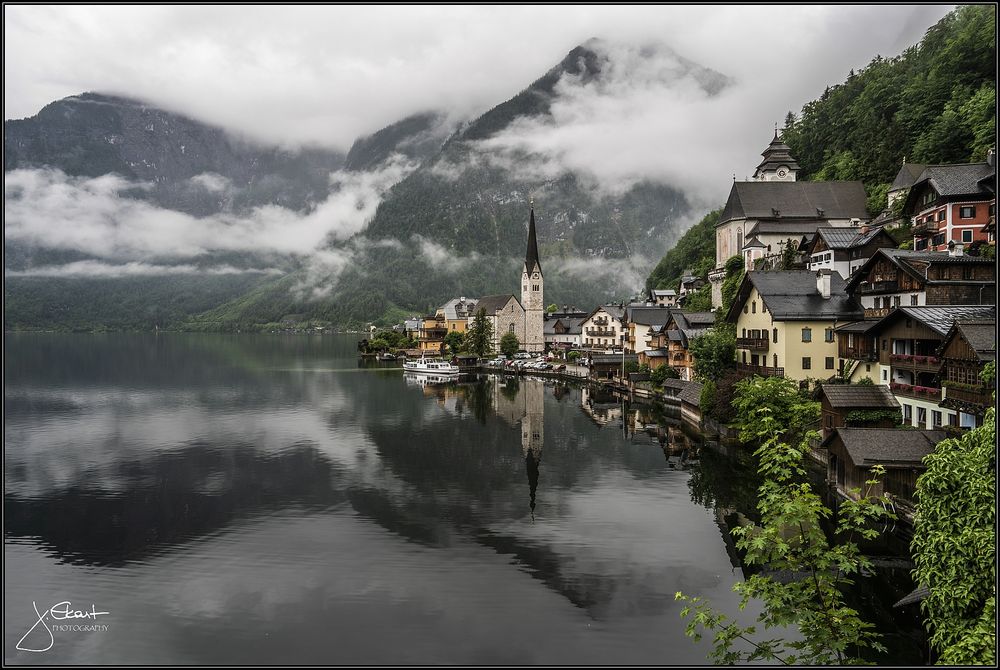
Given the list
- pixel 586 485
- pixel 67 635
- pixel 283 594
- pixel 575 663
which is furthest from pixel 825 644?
pixel 586 485

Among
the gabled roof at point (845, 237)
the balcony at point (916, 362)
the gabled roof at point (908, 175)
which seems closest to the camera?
the balcony at point (916, 362)

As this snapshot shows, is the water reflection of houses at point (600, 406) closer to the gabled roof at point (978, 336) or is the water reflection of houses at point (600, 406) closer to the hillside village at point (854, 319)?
the hillside village at point (854, 319)

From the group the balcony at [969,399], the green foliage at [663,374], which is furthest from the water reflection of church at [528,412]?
the balcony at [969,399]

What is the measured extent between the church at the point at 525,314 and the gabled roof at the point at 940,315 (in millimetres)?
96221

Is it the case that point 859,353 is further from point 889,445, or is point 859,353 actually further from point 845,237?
point 845,237

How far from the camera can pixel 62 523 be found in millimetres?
29156

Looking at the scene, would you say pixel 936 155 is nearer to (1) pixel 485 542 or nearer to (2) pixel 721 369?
(2) pixel 721 369

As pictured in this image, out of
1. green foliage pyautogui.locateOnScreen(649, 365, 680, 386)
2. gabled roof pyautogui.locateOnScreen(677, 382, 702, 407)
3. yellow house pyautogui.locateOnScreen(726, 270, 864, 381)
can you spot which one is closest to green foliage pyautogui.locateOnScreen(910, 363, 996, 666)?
yellow house pyautogui.locateOnScreen(726, 270, 864, 381)

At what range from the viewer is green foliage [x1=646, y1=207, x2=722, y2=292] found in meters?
109

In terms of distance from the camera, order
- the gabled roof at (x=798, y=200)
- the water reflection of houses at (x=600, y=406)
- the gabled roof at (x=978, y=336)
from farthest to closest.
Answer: the gabled roof at (x=798, y=200), the water reflection of houses at (x=600, y=406), the gabled roof at (x=978, y=336)

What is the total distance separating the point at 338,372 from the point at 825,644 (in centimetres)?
9566

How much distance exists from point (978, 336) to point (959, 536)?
15.9m

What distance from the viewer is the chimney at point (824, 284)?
43.9 metres

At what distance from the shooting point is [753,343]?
47.1 meters
